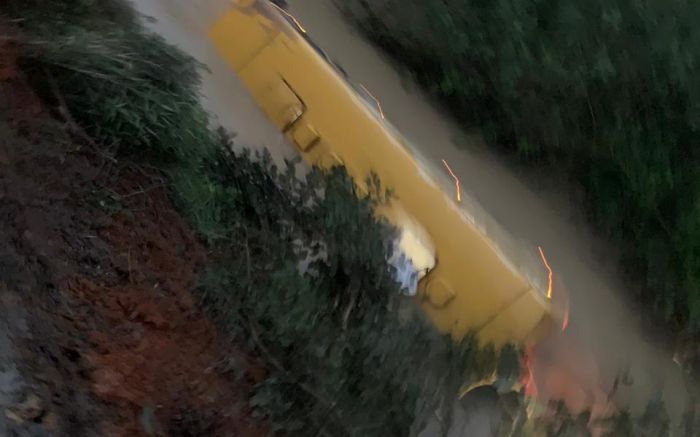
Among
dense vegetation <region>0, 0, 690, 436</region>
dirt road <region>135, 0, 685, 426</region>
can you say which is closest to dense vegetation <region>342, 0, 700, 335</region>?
dirt road <region>135, 0, 685, 426</region>

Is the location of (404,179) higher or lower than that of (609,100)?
higher

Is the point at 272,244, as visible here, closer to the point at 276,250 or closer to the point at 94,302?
the point at 276,250

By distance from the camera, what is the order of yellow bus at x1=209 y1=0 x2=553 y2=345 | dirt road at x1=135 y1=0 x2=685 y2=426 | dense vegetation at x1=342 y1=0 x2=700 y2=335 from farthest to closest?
dense vegetation at x1=342 y1=0 x2=700 y2=335, dirt road at x1=135 y1=0 x2=685 y2=426, yellow bus at x1=209 y1=0 x2=553 y2=345

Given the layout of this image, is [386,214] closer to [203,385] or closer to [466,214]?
[466,214]

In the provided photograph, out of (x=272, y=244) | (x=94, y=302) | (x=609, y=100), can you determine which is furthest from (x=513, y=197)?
(x=94, y=302)

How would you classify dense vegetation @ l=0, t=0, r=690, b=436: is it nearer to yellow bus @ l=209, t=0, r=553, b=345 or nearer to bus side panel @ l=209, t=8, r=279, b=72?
yellow bus @ l=209, t=0, r=553, b=345

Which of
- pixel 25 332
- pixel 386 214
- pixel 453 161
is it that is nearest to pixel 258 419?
pixel 25 332
